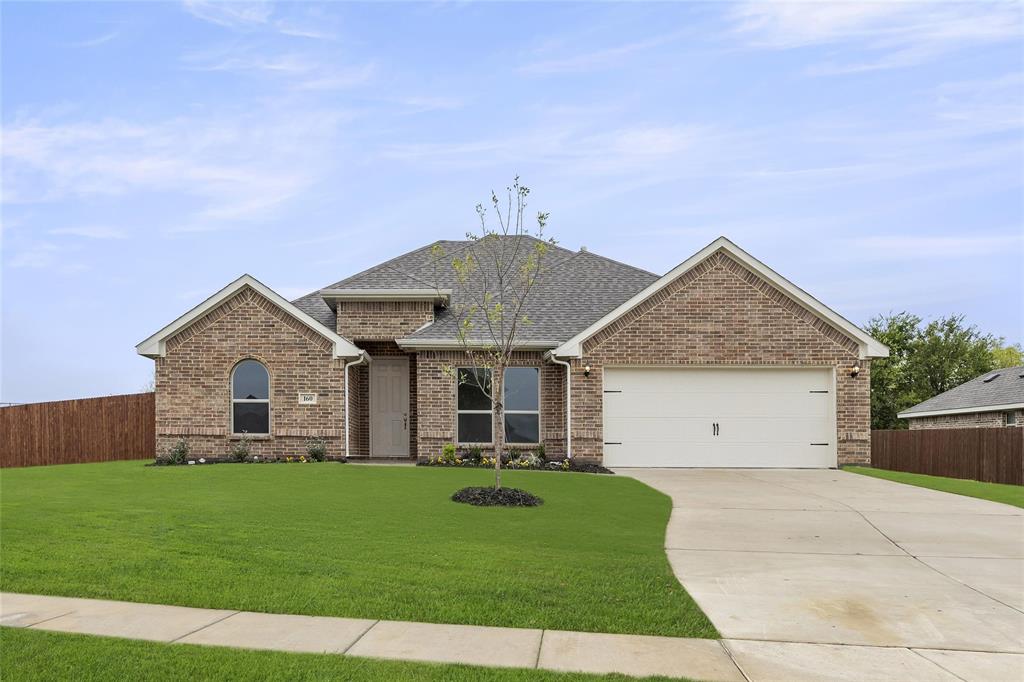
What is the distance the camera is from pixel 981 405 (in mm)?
29938

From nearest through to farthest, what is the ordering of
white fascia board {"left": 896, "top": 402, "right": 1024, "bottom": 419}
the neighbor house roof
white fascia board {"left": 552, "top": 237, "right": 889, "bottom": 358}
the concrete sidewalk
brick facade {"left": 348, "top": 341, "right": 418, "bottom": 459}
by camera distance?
the concrete sidewalk < white fascia board {"left": 552, "top": 237, "right": 889, "bottom": 358} < brick facade {"left": 348, "top": 341, "right": 418, "bottom": 459} < white fascia board {"left": 896, "top": 402, "right": 1024, "bottom": 419} < the neighbor house roof

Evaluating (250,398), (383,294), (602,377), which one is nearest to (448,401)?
(383,294)

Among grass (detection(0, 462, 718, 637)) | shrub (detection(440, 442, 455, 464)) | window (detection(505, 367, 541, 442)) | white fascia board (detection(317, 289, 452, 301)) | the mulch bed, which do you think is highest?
white fascia board (detection(317, 289, 452, 301))

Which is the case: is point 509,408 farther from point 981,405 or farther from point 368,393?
point 981,405

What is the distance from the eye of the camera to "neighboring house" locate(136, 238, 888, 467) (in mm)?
18375

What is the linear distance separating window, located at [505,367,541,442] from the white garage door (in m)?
1.84

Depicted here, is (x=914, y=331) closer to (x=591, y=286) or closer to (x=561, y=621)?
(x=591, y=286)

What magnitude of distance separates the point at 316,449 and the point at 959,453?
1995 centimetres

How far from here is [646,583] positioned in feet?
23.2

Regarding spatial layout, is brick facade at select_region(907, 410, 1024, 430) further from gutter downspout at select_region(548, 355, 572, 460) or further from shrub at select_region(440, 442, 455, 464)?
shrub at select_region(440, 442, 455, 464)

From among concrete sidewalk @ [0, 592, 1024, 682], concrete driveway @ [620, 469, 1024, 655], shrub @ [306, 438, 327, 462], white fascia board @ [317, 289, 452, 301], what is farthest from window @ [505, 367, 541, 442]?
concrete sidewalk @ [0, 592, 1024, 682]

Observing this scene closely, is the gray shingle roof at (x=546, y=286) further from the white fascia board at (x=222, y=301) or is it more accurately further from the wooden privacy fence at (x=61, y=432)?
the wooden privacy fence at (x=61, y=432)

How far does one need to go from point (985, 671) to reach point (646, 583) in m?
2.75

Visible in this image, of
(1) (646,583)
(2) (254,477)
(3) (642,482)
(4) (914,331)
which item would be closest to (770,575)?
(1) (646,583)
